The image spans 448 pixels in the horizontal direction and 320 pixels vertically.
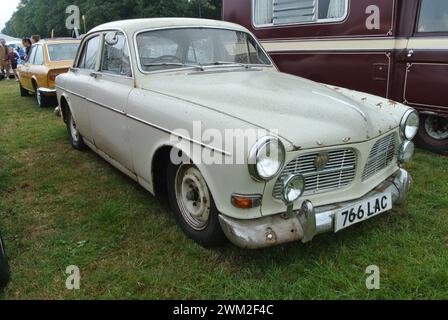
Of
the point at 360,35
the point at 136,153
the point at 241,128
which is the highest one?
the point at 360,35

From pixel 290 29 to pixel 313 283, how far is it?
4328 mm

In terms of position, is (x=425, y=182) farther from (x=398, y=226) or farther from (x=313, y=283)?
(x=313, y=283)

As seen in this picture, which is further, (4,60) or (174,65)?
(4,60)

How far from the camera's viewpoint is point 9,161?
17.6ft

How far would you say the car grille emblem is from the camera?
8.68 feet

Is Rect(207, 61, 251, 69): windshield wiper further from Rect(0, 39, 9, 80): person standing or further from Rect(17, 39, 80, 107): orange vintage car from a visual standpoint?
Rect(0, 39, 9, 80): person standing

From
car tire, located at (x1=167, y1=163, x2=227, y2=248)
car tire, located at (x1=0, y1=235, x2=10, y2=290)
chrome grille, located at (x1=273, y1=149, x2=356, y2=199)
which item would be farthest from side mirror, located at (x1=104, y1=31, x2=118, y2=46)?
chrome grille, located at (x1=273, y1=149, x2=356, y2=199)

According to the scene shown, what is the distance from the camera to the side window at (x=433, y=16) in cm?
473

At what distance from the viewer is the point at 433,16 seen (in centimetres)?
481

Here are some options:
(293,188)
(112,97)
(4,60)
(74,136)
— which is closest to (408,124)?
(293,188)

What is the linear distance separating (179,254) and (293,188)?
1.01 metres

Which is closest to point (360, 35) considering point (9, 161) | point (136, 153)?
point (136, 153)

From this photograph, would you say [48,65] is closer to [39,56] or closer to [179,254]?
[39,56]
